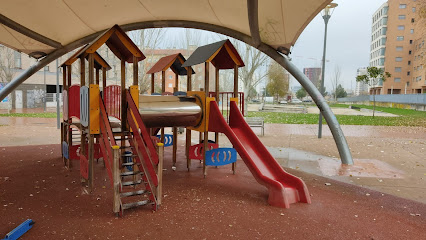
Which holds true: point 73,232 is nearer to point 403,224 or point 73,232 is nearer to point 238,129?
point 238,129

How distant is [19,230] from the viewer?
13.8 feet

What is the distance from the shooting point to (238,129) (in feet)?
25.3

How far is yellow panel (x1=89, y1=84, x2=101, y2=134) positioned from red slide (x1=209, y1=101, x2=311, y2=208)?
2.81 metres

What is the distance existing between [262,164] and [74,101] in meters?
4.88

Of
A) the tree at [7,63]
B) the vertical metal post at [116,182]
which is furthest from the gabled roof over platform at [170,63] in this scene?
the tree at [7,63]

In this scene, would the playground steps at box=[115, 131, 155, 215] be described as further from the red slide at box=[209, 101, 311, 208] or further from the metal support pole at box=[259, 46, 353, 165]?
the metal support pole at box=[259, 46, 353, 165]

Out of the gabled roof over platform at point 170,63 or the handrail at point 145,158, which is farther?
the gabled roof over platform at point 170,63

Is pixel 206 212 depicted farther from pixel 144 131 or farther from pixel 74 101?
pixel 74 101

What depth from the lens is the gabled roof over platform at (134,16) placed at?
26.5ft

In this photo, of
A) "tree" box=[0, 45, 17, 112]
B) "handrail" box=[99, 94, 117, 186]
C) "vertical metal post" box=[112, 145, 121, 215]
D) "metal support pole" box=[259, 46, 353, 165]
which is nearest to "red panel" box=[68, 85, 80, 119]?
"handrail" box=[99, 94, 117, 186]

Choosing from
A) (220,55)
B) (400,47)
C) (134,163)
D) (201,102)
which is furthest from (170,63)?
(400,47)

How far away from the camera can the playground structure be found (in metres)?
5.58

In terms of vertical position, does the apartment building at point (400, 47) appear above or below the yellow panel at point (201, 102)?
above

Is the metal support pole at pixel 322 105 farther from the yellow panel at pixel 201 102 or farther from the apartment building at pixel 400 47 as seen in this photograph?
the apartment building at pixel 400 47
